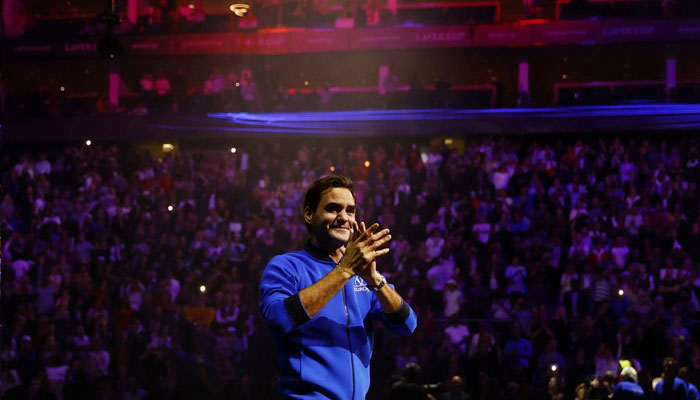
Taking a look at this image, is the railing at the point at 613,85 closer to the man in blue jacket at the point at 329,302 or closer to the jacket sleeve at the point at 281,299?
the man in blue jacket at the point at 329,302

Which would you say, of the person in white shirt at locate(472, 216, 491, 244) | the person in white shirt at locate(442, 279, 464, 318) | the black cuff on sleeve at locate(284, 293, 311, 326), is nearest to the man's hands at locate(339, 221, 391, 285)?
the black cuff on sleeve at locate(284, 293, 311, 326)

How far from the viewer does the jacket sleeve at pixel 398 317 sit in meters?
3.45

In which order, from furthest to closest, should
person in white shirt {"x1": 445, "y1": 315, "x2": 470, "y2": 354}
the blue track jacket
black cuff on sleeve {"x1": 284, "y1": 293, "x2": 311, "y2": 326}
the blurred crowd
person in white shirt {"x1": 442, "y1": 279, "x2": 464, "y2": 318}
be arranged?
the blurred crowd < person in white shirt {"x1": 442, "y1": 279, "x2": 464, "y2": 318} < person in white shirt {"x1": 445, "y1": 315, "x2": 470, "y2": 354} < the blue track jacket < black cuff on sleeve {"x1": 284, "y1": 293, "x2": 311, "y2": 326}

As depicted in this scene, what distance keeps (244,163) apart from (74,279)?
224 inches

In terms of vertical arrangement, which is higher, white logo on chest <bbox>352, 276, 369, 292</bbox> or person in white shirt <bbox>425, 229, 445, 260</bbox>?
white logo on chest <bbox>352, 276, 369, 292</bbox>

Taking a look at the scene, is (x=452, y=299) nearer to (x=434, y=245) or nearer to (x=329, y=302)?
(x=434, y=245)

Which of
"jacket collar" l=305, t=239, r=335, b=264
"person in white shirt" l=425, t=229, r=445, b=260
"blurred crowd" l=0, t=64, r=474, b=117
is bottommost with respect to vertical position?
"person in white shirt" l=425, t=229, r=445, b=260

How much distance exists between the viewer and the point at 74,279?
563 inches

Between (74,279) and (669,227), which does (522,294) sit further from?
(74,279)

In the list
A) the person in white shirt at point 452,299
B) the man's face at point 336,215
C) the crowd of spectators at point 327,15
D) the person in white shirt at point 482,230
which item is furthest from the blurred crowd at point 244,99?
the man's face at point 336,215

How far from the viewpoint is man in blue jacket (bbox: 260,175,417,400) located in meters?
3.15

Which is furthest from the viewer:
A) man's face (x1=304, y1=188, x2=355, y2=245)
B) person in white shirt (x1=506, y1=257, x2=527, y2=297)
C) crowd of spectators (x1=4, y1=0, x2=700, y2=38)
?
crowd of spectators (x1=4, y1=0, x2=700, y2=38)

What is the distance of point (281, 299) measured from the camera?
10.6ft

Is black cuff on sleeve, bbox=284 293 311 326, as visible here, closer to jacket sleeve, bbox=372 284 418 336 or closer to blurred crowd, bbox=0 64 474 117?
jacket sleeve, bbox=372 284 418 336
